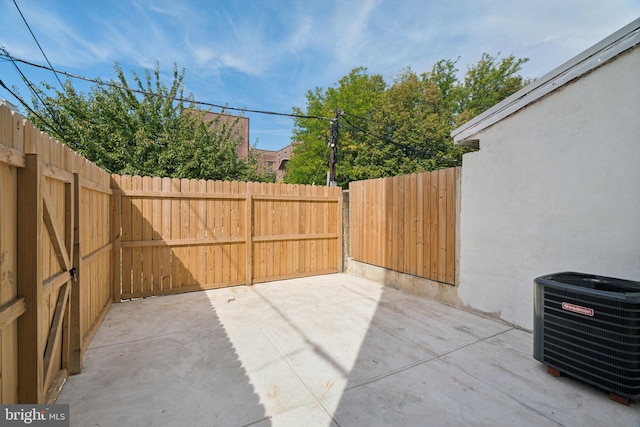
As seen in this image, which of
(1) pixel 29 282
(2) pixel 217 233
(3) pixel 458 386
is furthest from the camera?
(2) pixel 217 233

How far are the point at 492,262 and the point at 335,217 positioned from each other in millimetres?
3487

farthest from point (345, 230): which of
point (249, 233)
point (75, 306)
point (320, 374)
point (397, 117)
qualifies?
point (397, 117)

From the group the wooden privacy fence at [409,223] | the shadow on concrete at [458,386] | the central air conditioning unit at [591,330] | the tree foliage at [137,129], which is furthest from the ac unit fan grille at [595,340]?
the tree foliage at [137,129]

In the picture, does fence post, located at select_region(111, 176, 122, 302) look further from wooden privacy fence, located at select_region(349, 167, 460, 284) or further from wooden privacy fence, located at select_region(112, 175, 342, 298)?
wooden privacy fence, located at select_region(349, 167, 460, 284)

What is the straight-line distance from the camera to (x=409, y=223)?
16.5 feet

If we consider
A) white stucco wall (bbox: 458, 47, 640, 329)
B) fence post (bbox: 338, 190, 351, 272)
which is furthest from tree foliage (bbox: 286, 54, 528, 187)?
white stucco wall (bbox: 458, 47, 640, 329)

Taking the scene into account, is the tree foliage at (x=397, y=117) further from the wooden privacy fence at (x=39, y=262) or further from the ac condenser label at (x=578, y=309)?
the wooden privacy fence at (x=39, y=262)

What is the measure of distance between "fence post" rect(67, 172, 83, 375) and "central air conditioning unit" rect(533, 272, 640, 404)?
4.11 meters

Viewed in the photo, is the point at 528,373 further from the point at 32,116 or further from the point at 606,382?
the point at 32,116

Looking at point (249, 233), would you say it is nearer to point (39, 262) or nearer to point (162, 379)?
point (162, 379)

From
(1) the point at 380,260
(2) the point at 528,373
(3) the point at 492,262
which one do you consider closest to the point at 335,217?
(1) the point at 380,260

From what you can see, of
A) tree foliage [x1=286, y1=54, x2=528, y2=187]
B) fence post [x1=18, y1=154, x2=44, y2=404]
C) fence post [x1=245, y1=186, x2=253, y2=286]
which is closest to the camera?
fence post [x1=18, y1=154, x2=44, y2=404]

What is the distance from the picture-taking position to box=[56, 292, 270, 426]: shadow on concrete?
188cm

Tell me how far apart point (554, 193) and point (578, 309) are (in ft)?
5.04
